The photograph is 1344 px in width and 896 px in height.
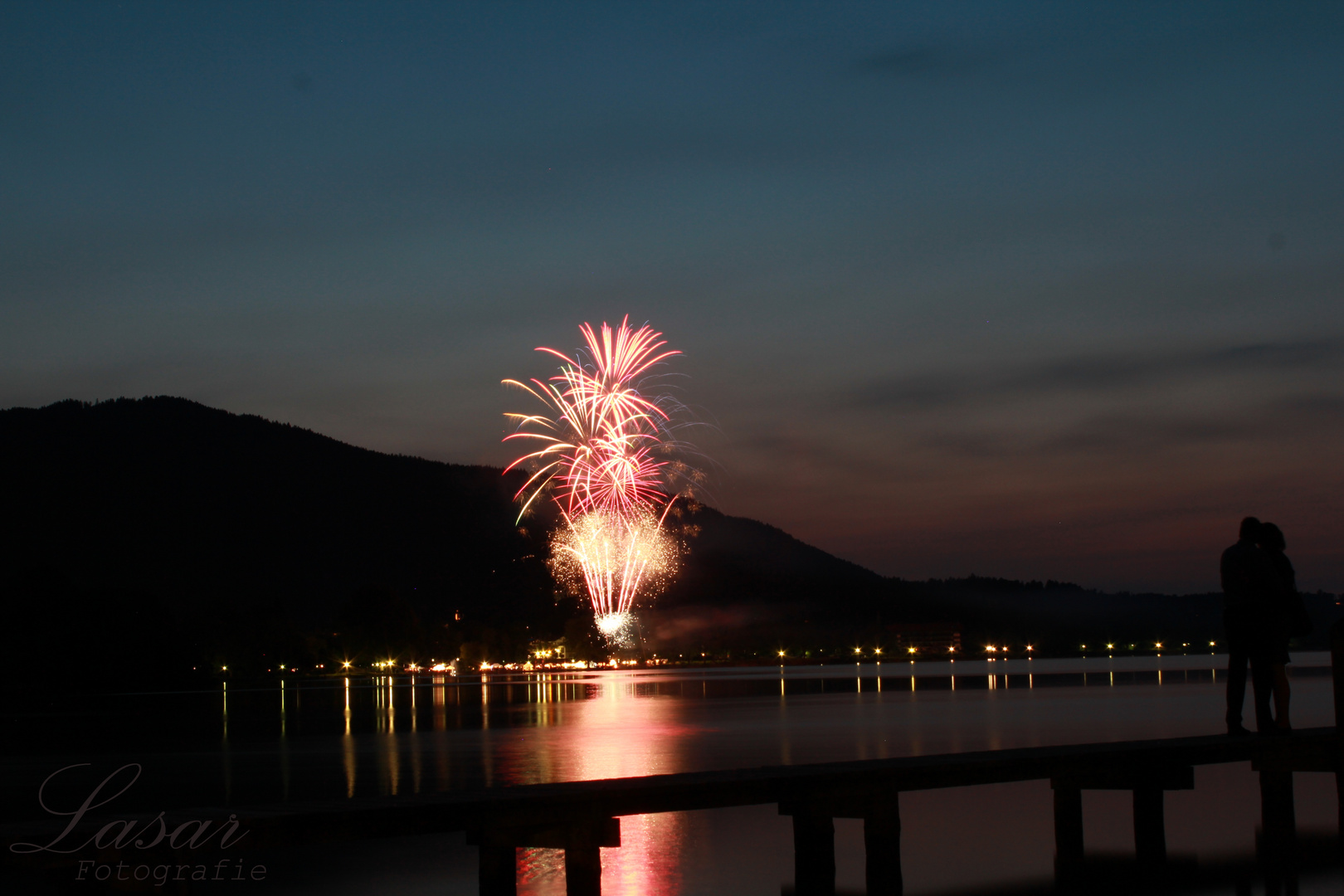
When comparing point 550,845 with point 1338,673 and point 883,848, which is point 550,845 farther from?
point 1338,673

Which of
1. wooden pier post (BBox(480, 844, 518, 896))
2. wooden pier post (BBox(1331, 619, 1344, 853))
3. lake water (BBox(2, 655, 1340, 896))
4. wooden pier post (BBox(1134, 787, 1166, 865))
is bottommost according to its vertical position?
lake water (BBox(2, 655, 1340, 896))

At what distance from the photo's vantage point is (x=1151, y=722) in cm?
4659

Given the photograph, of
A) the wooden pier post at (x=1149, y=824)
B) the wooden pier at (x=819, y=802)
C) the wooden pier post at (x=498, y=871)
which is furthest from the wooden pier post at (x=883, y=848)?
the wooden pier post at (x=1149, y=824)

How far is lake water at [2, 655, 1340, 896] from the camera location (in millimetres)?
16922

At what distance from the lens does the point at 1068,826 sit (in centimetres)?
1652

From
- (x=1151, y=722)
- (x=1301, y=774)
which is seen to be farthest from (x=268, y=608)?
(x=1301, y=774)

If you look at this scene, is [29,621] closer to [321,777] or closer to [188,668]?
[188,668]

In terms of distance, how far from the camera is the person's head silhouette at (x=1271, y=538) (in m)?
14.8

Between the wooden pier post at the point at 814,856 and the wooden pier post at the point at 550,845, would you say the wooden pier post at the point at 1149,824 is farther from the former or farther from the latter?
the wooden pier post at the point at 550,845

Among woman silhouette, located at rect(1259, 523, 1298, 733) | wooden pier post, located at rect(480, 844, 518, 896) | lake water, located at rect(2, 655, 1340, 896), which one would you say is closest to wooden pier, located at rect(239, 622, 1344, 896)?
wooden pier post, located at rect(480, 844, 518, 896)

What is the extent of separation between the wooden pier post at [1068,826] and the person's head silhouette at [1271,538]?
3.64m

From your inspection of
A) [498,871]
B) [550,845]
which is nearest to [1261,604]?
[550,845]

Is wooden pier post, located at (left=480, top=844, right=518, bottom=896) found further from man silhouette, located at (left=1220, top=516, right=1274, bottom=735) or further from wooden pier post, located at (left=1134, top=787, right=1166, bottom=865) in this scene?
wooden pier post, located at (left=1134, top=787, right=1166, bottom=865)

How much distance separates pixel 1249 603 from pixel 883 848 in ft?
15.5
